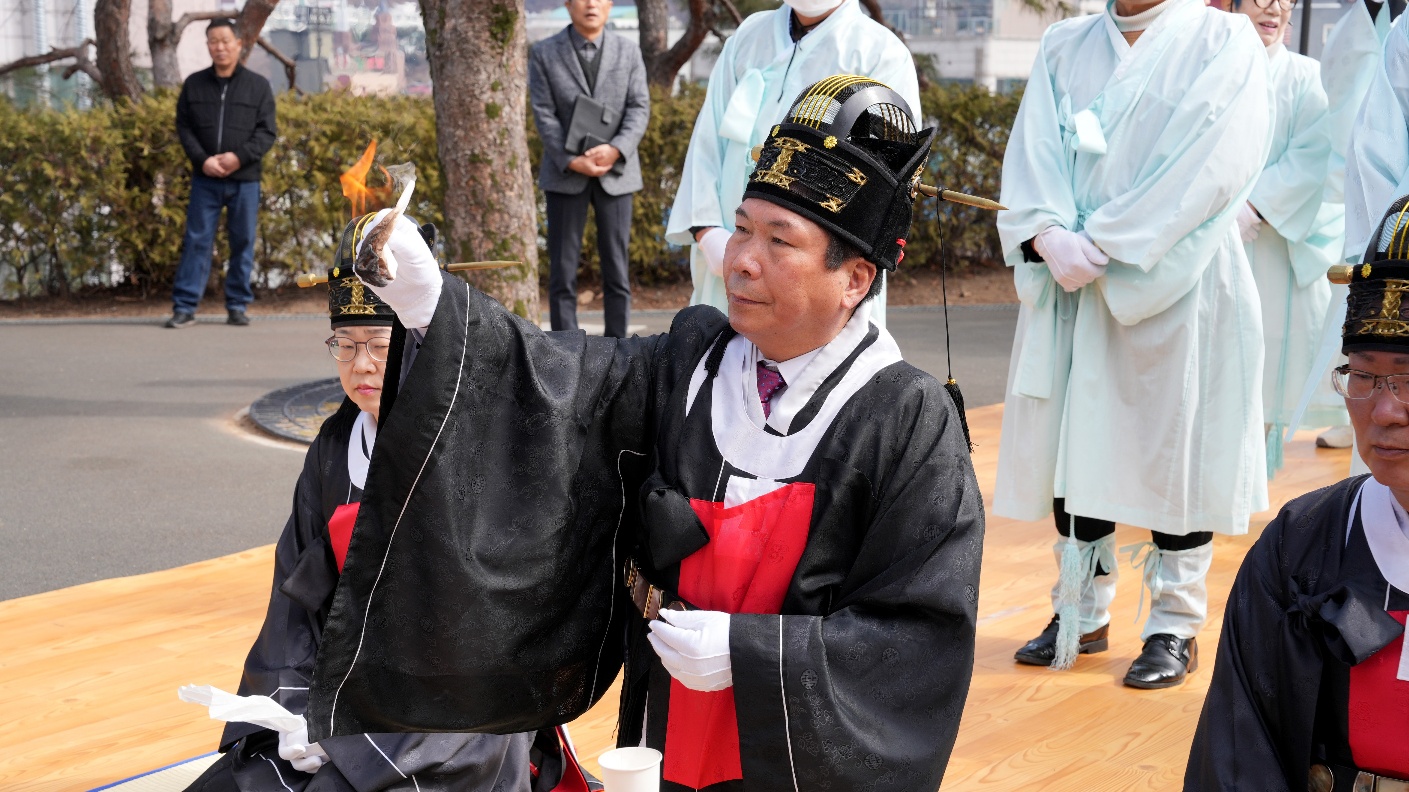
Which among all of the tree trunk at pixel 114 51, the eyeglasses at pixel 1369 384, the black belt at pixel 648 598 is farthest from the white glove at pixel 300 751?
the tree trunk at pixel 114 51

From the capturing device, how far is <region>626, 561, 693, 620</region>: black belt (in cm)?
192

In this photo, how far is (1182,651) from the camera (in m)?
3.50

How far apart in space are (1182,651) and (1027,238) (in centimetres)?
108

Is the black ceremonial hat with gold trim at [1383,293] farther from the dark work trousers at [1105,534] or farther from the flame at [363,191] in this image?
the dark work trousers at [1105,534]

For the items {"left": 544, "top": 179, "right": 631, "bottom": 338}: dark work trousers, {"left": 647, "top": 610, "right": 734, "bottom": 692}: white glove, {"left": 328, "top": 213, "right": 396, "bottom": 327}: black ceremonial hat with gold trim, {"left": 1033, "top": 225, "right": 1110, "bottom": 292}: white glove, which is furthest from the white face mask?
{"left": 544, "top": 179, "right": 631, "bottom": 338}: dark work trousers

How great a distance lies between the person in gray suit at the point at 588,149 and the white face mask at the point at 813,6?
3.27m

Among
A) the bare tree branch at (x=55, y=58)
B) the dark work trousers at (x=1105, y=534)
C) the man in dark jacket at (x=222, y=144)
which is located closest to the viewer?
the dark work trousers at (x=1105, y=534)

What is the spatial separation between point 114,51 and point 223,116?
9.89ft

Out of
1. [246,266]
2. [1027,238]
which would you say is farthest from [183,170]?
[1027,238]

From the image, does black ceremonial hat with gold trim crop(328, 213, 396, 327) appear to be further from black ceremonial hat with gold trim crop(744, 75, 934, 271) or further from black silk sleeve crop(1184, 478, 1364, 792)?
black silk sleeve crop(1184, 478, 1364, 792)

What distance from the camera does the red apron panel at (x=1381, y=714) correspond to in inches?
71.4

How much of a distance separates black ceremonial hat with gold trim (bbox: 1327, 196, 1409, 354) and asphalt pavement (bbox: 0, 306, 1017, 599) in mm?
3686

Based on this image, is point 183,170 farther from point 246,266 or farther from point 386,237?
point 386,237

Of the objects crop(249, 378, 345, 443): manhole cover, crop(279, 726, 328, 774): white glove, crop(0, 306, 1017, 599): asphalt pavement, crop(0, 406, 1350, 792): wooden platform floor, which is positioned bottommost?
crop(0, 306, 1017, 599): asphalt pavement
